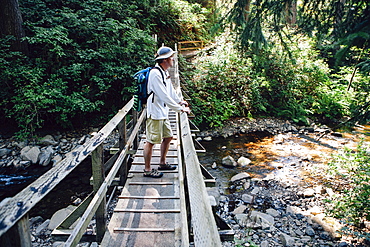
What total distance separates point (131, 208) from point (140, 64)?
799cm

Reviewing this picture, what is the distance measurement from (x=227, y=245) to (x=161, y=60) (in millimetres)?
3697

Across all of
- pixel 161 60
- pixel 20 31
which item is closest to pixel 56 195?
pixel 161 60

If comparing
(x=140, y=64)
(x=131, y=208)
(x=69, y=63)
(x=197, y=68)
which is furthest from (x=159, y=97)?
(x=197, y=68)

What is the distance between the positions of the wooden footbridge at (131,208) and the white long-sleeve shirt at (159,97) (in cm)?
29

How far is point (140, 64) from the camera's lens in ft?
32.7

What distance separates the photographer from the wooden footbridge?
1.11 metres

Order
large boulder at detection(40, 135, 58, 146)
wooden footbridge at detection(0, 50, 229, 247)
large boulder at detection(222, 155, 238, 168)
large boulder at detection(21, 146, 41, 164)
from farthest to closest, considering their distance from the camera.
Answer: large boulder at detection(40, 135, 58, 146), large boulder at detection(222, 155, 238, 168), large boulder at detection(21, 146, 41, 164), wooden footbridge at detection(0, 50, 229, 247)

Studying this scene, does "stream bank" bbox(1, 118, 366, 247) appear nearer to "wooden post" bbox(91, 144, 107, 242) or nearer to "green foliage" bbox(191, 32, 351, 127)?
"green foliage" bbox(191, 32, 351, 127)

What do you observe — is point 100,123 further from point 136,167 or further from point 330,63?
point 330,63

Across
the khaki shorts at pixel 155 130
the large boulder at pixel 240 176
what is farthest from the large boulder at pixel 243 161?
the khaki shorts at pixel 155 130

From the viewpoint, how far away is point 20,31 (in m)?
8.50

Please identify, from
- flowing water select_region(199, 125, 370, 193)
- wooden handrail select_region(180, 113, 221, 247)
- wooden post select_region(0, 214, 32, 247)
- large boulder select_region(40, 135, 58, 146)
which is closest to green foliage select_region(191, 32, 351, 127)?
flowing water select_region(199, 125, 370, 193)

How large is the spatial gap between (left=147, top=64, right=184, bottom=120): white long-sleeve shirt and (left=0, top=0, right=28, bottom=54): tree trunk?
7793 mm

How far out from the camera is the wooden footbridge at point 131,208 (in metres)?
1.11
